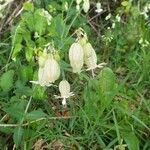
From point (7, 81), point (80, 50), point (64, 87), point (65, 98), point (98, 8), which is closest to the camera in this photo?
point (80, 50)

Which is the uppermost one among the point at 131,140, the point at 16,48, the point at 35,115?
the point at 16,48

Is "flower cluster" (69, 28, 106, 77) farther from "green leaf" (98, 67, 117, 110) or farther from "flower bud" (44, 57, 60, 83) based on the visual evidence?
"green leaf" (98, 67, 117, 110)

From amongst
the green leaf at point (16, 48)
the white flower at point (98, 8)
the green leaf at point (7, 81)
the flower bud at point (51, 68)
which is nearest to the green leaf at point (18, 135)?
the green leaf at point (7, 81)

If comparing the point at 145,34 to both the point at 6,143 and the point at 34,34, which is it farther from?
the point at 6,143

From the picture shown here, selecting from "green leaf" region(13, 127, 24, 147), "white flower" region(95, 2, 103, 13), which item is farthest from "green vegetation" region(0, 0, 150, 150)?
"white flower" region(95, 2, 103, 13)

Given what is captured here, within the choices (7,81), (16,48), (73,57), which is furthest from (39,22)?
(73,57)

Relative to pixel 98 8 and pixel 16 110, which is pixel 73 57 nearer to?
pixel 16 110
